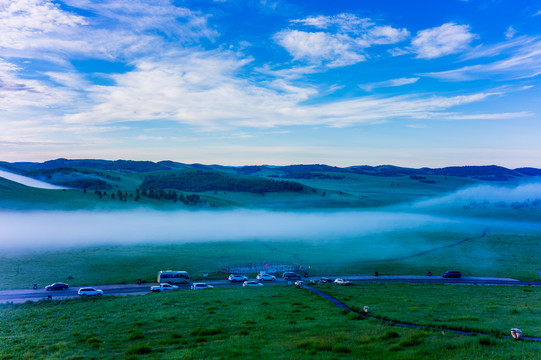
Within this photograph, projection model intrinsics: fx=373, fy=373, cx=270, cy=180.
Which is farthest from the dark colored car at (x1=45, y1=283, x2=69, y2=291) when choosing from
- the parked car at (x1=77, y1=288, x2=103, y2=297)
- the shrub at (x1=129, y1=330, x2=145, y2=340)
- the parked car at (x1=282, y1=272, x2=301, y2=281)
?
the parked car at (x1=282, y1=272, x2=301, y2=281)

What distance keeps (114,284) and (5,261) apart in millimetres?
33640

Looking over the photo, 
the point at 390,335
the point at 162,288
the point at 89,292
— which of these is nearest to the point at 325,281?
the point at 162,288

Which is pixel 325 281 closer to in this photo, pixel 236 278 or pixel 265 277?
pixel 265 277

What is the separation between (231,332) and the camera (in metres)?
29.0

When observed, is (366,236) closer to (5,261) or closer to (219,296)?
(219,296)

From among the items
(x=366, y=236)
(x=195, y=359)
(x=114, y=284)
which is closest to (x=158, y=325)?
(x=195, y=359)

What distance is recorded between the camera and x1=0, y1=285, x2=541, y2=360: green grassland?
2195 cm

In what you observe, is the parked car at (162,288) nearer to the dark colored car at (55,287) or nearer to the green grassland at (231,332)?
the green grassland at (231,332)

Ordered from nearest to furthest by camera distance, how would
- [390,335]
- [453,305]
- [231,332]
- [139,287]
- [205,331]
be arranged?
[390,335] → [205,331] → [231,332] → [453,305] → [139,287]

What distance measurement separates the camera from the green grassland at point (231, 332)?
22.0m

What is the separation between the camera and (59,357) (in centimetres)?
2356

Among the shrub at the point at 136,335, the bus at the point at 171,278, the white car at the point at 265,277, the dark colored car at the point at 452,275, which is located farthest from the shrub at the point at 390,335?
the dark colored car at the point at 452,275

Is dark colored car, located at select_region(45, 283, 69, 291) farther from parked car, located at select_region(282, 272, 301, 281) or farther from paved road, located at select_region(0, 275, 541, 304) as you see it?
parked car, located at select_region(282, 272, 301, 281)

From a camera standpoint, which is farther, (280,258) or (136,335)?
(280,258)
